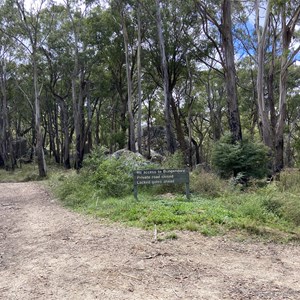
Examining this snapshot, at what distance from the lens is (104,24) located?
24.8m

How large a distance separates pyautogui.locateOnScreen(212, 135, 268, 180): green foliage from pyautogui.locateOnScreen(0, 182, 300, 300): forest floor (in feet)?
22.0

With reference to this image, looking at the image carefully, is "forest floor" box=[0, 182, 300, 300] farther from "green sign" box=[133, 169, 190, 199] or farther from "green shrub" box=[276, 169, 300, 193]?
"green shrub" box=[276, 169, 300, 193]

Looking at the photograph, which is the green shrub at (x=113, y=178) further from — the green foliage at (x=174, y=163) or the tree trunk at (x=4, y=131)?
the tree trunk at (x=4, y=131)

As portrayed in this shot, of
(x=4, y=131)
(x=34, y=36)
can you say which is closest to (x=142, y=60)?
(x=34, y=36)

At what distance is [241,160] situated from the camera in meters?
12.1

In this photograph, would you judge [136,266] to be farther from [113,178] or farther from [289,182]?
Answer: [289,182]

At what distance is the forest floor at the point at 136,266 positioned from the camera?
12.1 feet

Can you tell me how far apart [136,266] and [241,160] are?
8.55 m

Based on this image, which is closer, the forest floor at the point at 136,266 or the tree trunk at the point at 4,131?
the forest floor at the point at 136,266

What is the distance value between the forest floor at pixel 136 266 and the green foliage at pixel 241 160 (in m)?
6.72

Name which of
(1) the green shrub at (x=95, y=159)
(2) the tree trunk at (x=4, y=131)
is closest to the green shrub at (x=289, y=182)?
(1) the green shrub at (x=95, y=159)

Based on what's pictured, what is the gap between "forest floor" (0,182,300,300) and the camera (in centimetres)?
370

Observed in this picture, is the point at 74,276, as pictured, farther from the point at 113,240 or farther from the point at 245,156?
the point at 245,156

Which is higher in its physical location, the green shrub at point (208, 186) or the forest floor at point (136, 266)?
the green shrub at point (208, 186)
